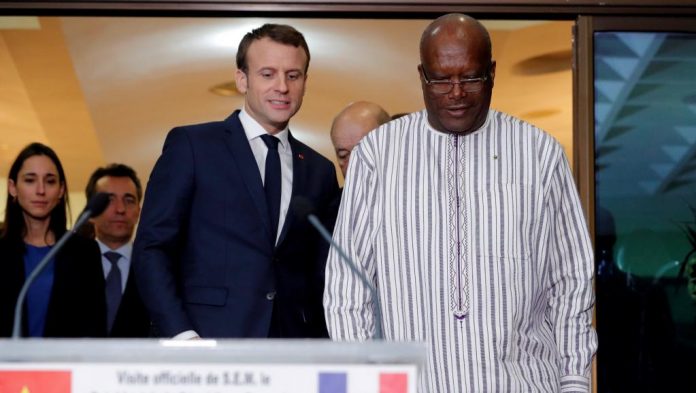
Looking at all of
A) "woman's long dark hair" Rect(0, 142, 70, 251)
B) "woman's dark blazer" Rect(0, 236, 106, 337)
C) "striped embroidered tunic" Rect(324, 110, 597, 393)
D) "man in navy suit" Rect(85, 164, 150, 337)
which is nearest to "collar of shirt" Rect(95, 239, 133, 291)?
"man in navy suit" Rect(85, 164, 150, 337)

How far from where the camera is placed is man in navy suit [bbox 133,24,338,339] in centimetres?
331

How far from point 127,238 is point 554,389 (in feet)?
11.3

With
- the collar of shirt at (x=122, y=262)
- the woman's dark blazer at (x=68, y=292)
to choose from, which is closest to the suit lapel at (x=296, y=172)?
the woman's dark blazer at (x=68, y=292)

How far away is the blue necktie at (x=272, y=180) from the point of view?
3.47 m

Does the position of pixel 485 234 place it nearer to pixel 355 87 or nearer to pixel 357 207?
pixel 357 207

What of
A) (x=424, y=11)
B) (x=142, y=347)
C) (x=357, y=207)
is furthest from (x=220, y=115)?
(x=142, y=347)

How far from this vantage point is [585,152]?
450cm

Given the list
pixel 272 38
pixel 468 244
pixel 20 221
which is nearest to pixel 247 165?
pixel 272 38

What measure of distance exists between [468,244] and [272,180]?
2.81ft

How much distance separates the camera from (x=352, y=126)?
13.6ft

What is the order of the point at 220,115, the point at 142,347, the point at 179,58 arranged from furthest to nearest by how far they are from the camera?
the point at 220,115
the point at 179,58
the point at 142,347

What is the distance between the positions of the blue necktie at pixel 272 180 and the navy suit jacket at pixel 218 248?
4cm

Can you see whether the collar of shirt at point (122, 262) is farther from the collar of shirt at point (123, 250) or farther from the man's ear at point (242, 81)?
the man's ear at point (242, 81)

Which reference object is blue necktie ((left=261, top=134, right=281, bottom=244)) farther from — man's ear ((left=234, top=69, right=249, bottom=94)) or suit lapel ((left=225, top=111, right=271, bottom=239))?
man's ear ((left=234, top=69, right=249, bottom=94))
